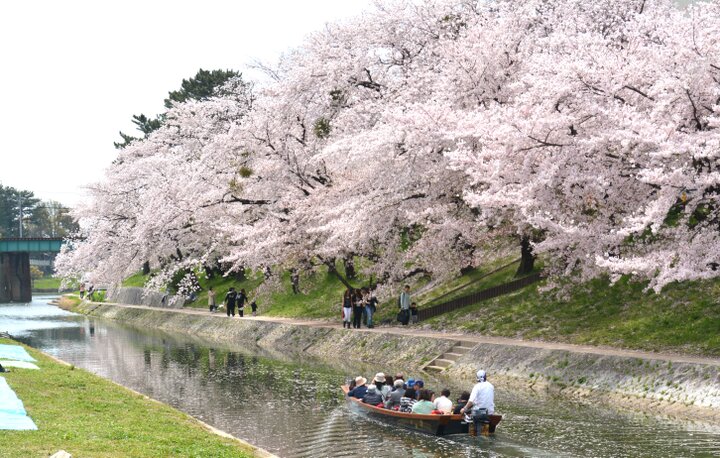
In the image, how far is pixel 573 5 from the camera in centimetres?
3691

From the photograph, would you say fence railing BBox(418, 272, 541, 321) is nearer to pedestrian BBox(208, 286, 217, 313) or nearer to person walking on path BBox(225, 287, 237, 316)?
person walking on path BBox(225, 287, 237, 316)

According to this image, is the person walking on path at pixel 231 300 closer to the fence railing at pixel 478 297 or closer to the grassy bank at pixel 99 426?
the fence railing at pixel 478 297

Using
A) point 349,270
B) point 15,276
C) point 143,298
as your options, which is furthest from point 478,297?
point 15,276

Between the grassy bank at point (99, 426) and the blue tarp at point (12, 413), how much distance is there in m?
0.21

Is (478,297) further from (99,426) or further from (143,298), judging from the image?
(143,298)

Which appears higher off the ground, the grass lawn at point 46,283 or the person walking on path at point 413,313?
the person walking on path at point 413,313

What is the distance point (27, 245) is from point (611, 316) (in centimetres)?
9988

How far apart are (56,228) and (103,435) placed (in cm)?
17375

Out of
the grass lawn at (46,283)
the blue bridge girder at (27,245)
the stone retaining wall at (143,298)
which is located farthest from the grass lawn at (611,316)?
the grass lawn at (46,283)

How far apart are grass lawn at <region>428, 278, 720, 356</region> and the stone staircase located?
172 cm

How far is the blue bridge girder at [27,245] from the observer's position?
114938 mm

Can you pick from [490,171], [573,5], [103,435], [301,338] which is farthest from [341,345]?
[103,435]

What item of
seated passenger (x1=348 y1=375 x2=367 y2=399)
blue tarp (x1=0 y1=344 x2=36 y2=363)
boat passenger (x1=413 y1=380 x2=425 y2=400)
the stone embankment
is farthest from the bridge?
boat passenger (x1=413 y1=380 x2=425 y2=400)

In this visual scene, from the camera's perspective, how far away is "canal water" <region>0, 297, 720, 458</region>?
1869cm
